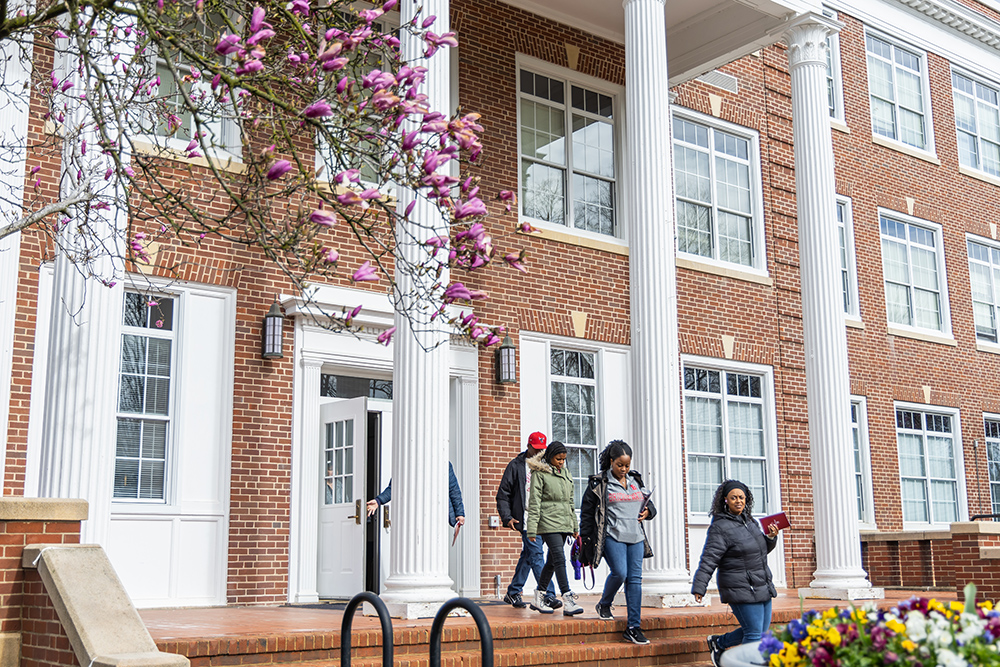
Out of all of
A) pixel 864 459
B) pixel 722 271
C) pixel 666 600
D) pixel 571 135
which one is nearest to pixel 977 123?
pixel 864 459

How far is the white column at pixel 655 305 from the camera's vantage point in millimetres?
10055

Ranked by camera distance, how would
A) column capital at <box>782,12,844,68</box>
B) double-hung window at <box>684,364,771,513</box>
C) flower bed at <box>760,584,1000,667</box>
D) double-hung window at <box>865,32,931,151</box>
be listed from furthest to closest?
double-hung window at <box>865,32,931,151</box>
double-hung window at <box>684,364,771,513</box>
column capital at <box>782,12,844,68</box>
flower bed at <box>760,584,1000,667</box>

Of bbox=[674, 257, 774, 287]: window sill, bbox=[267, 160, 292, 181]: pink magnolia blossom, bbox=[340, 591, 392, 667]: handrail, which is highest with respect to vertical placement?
bbox=[674, 257, 774, 287]: window sill

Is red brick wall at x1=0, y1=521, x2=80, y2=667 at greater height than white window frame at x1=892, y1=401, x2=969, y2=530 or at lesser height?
lesser

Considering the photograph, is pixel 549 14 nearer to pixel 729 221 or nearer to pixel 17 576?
pixel 729 221

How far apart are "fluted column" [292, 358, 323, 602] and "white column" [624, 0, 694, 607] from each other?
330 cm

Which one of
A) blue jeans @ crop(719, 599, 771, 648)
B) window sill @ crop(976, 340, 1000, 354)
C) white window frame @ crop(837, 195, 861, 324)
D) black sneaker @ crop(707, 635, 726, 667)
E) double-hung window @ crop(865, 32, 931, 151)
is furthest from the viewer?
window sill @ crop(976, 340, 1000, 354)

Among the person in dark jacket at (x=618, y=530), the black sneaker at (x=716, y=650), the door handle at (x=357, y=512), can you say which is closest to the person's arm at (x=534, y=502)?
the person in dark jacket at (x=618, y=530)

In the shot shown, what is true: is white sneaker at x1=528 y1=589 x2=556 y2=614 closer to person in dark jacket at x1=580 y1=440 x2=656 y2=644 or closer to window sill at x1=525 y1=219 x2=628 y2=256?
person in dark jacket at x1=580 y1=440 x2=656 y2=644

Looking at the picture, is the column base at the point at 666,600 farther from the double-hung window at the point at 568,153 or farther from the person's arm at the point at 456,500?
the double-hung window at the point at 568,153

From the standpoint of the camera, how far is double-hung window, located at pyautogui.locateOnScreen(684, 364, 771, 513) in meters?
14.2

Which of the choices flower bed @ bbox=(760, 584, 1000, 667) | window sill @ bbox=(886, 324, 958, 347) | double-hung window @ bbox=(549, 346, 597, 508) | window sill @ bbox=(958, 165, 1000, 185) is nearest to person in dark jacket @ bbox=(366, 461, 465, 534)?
double-hung window @ bbox=(549, 346, 597, 508)

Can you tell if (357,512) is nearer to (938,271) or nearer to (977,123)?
(938,271)

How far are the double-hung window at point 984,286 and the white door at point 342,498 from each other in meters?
12.7
